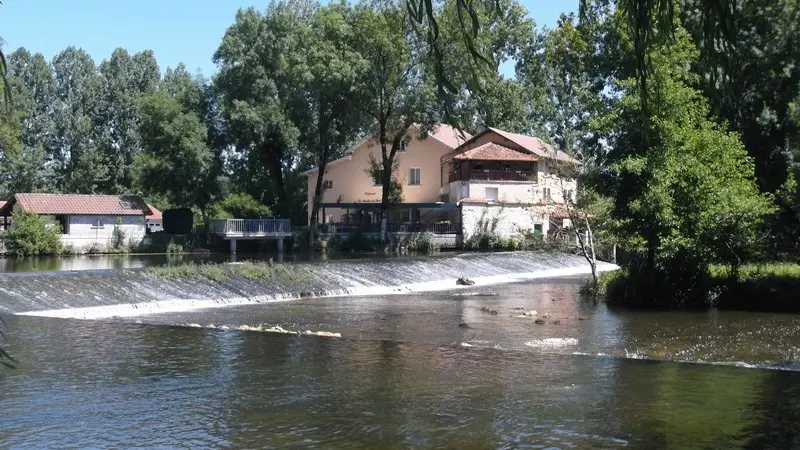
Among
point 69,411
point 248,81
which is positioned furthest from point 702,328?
point 248,81

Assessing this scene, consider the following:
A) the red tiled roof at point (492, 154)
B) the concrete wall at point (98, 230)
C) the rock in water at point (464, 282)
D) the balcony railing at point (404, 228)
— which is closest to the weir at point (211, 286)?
the rock in water at point (464, 282)

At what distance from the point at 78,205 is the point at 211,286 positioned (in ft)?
108

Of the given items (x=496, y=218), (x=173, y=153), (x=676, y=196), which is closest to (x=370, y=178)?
(x=496, y=218)

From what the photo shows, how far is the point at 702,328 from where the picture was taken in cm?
2017

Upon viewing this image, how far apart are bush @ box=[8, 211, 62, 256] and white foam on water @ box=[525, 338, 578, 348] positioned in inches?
1647

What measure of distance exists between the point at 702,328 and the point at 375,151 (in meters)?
49.4

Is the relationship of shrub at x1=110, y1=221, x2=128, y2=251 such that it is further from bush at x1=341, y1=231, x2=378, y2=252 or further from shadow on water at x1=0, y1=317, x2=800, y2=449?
shadow on water at x1=0, y1=317, x2=800, y2=449

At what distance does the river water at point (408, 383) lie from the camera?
10578mm

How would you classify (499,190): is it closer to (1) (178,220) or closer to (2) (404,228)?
(2) (404,228)

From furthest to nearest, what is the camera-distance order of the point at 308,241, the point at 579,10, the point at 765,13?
the point at 308,241 → the point at 765,13 → the point at 579,10

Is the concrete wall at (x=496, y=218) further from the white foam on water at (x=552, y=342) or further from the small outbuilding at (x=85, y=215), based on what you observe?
the white foam on water at (x=552, y=342)

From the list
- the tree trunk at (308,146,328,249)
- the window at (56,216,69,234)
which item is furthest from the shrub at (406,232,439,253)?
the window at (56,216,69,234)

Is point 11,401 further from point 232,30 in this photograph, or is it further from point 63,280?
point 232,30

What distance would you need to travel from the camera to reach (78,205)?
5547 cm
